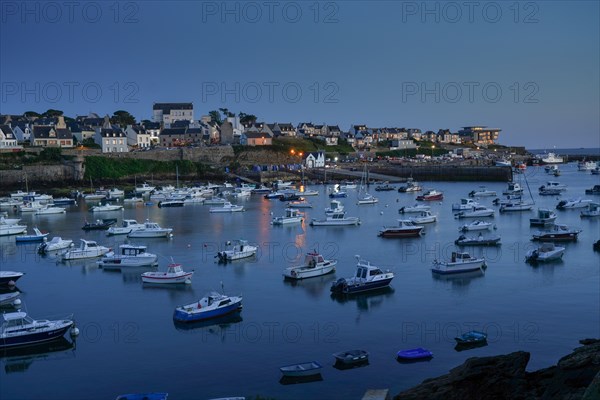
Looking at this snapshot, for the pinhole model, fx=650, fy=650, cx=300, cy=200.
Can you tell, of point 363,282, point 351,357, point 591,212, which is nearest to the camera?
point 351,357

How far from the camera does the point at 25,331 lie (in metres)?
17.9

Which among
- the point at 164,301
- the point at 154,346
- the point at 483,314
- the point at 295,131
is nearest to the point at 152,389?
the point at 154,346

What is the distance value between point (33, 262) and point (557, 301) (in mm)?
23123

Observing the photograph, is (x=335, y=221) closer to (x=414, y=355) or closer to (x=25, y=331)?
(x=414, y=355)

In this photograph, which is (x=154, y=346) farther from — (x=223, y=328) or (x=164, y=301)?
(x=164, y=301)

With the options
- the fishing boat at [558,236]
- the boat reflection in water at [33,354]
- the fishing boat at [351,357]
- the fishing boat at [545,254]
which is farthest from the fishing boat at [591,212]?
the boat reflection in water at [33,354]

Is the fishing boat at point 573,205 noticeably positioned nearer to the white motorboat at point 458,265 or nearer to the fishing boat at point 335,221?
the fishing boat at point 335,221

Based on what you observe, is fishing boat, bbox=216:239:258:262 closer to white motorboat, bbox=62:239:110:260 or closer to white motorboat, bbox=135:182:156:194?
white motorboat, bbox=62:239:110:260

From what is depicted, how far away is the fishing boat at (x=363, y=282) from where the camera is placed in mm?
23172

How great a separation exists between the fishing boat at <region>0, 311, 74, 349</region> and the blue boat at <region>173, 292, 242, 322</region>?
10.9ft

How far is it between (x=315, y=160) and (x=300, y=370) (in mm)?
79200

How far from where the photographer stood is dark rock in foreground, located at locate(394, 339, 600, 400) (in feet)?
36.0

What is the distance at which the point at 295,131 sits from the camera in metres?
122

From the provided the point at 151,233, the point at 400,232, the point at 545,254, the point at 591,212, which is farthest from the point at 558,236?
the point at 151,233
